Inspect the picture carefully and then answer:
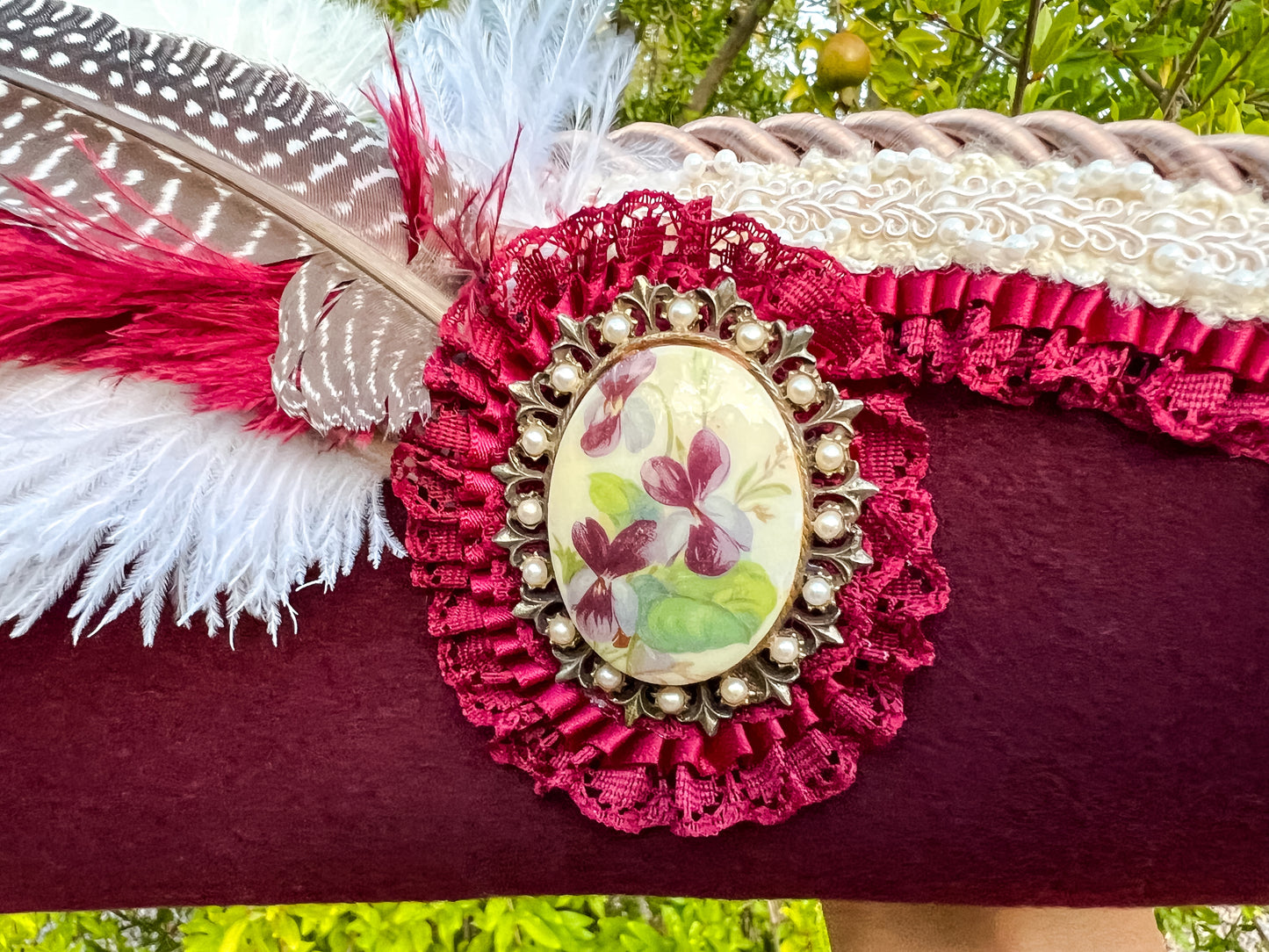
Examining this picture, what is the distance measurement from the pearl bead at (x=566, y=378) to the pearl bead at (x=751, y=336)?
0.09 meters

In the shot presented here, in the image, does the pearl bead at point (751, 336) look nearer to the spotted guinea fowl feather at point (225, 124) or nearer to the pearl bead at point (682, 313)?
the pearl bead at point (682, 313)

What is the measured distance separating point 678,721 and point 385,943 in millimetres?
784

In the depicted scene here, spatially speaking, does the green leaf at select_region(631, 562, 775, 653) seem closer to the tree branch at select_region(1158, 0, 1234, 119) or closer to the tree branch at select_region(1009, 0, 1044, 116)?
the tree branch at select_region(1009, 0, 1044, 116)

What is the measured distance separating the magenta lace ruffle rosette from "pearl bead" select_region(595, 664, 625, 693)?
0.07ft

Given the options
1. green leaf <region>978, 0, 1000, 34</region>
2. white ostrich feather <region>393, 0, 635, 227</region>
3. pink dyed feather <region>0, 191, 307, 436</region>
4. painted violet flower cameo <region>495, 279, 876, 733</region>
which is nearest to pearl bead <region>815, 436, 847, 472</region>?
painted violet flower cameo <region>495, 279, 876, 733</region>

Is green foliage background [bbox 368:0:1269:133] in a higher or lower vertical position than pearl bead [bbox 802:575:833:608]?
higher

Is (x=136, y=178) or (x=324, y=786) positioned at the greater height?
(x=136, y=178)

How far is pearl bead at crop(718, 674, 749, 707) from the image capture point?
47 cm

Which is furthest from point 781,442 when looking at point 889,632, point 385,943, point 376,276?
point 385,943

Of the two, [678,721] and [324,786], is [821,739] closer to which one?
[678,721]

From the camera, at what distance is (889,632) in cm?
48

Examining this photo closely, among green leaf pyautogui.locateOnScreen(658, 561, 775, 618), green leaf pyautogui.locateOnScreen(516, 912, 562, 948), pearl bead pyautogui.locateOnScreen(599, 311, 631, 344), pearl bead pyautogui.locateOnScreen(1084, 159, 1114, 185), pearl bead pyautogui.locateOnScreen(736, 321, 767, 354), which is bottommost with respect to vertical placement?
green leaf pyautogui.locateOnScreen(516, 912, 562, 948)

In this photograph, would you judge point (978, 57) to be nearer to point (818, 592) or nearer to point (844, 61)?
point (844, 61)

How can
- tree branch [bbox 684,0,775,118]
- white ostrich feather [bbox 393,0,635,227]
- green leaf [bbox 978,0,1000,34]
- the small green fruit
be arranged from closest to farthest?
white ostrich feather [bbox 393,0,635,227]
green leaf [bbox 978,0,1000,34]
the small green fruit
tree branch [bbox 684,0,775,118]
